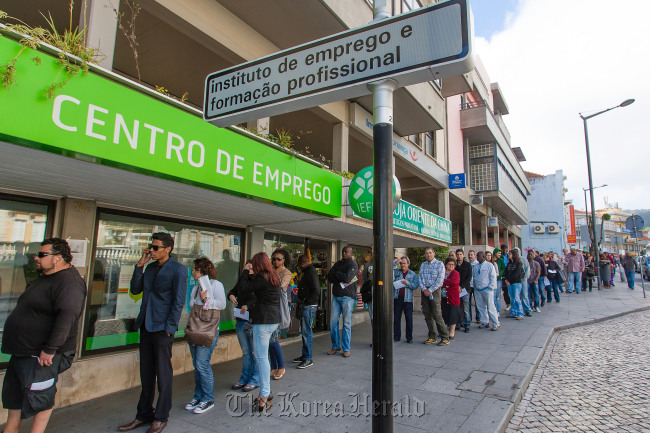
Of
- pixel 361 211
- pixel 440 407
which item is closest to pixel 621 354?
pixel 440 407

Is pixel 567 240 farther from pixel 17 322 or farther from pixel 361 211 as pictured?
pixel 17 322

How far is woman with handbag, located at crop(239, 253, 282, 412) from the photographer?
4.22 meters

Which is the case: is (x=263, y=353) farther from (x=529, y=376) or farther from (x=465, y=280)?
(x=465, y=280)

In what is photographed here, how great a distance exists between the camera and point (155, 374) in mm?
3908

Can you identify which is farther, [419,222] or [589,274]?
[589,274]

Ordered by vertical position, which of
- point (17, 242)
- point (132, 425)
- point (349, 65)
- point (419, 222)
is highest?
point (349, 65)

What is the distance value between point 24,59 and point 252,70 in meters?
1.74

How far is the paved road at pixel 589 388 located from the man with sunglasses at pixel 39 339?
4247mm

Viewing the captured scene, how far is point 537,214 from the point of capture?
38.8 m

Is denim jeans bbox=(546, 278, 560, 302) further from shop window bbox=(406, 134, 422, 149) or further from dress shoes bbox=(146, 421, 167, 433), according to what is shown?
dress shoes bbox=(146, 421, 167, 433)

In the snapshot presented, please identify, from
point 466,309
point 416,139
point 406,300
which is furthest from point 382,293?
point 416,139

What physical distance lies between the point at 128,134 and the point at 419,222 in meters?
7.85

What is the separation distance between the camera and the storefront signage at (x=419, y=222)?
8.59 meters

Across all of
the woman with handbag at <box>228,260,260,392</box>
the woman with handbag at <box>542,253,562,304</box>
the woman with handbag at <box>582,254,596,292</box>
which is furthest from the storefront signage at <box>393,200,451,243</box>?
the woman with handbag at <box>582,254,596,292</box>
